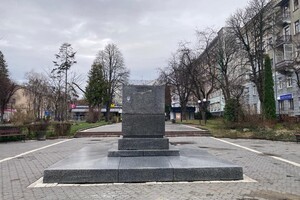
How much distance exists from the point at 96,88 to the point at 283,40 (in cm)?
3622

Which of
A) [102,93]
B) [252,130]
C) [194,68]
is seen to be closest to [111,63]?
[102,93]

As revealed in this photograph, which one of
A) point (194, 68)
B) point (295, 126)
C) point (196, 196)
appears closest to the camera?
point (196, 196)

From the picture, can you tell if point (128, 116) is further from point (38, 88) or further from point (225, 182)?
point (38, 88)

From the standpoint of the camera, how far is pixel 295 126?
87.9 feet

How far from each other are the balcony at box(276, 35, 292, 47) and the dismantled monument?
127 ft

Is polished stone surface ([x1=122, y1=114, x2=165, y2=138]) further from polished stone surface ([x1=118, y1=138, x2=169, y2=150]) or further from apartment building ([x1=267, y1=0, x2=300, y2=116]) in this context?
apartment building ([x1=267, y1=0, x2=300, y2=116])

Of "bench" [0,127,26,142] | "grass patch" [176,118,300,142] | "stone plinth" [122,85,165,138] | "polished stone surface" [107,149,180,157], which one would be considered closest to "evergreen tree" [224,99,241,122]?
"grass patch" [176,118,300,142]

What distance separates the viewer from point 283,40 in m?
45.4

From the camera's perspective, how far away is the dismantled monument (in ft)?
27.6

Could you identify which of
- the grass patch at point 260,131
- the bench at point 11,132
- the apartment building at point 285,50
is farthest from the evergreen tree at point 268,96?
the bench at point 11,132

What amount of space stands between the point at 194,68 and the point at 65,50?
62.8 ft

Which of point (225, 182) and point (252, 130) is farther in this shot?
point (252, 130)

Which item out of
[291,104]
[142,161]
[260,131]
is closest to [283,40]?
[291,104]

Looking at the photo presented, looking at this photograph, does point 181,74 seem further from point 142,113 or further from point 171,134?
point 142,113
